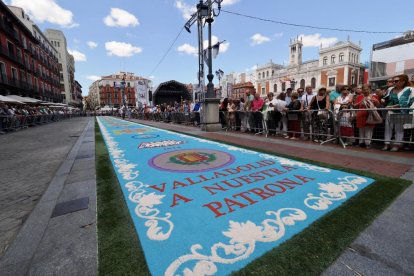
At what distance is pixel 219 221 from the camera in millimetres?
2047

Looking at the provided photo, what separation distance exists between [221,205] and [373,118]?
488 centimetres

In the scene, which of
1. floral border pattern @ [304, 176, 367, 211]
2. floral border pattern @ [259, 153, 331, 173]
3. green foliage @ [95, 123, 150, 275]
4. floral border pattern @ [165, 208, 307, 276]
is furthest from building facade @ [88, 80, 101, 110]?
floral border pattern @ [165, 208, 307, 276]

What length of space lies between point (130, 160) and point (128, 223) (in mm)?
2724

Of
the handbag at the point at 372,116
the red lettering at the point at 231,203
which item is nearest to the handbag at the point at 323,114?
the handbag at the point at 372,116

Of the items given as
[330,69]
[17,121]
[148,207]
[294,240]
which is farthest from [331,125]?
[330,69]

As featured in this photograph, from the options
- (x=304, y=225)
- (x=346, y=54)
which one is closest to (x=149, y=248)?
(x=304, y=225)

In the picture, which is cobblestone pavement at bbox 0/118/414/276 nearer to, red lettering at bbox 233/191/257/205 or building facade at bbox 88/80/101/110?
red lettering at bbox 233/191/257/205

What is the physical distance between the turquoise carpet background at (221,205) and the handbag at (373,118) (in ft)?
8.67

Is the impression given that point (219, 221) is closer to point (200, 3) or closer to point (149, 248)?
point (149, 248)

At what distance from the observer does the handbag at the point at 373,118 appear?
16.5ft

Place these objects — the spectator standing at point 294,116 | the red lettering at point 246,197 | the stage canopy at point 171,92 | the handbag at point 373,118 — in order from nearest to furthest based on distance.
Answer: the red lettering at point 246,197, the handbag at point 373,118, the spectator standing at point 294,116, the stage canopy at point 171,92

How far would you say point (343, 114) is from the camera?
224 inches

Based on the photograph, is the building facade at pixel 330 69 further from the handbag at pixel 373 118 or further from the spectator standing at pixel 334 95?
the handbag at pixel 373 118

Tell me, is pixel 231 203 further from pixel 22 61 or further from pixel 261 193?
pixel 22 61
